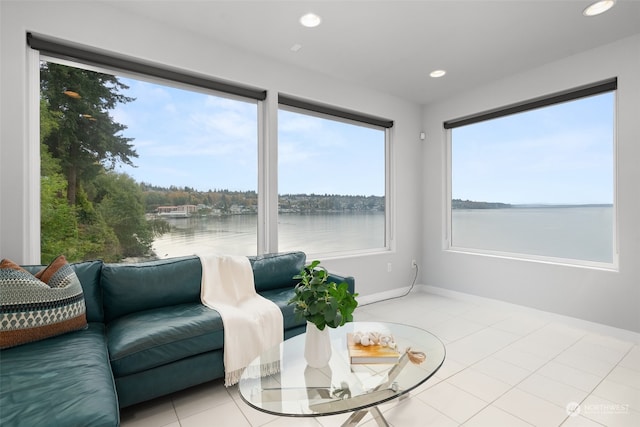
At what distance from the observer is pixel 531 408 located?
1.83 metres

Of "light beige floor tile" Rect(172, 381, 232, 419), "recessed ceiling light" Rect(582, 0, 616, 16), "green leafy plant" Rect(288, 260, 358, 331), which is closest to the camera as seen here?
"green leafy plant" Rect(288, 260, 358, 331)

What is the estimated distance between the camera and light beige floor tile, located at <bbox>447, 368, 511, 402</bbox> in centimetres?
197

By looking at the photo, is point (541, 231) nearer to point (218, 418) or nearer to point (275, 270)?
point (275, 270)

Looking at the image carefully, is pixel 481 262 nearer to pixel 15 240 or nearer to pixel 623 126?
pixel 623 126

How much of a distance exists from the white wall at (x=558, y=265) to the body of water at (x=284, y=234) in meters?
0.99

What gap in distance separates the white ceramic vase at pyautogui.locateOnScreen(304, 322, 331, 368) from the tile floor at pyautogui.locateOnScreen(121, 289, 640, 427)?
460mm

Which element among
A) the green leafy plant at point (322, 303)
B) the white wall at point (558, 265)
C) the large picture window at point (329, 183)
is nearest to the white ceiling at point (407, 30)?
the white wall at point (558, 265)

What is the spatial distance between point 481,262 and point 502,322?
2.70 feet

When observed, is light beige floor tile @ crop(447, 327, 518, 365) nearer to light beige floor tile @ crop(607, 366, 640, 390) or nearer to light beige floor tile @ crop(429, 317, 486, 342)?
light beige floor tile @ crop(429, 317, 486, 342)

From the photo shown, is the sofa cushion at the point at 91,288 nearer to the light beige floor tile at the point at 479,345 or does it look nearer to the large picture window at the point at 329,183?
the large picture window at the point at 329,183

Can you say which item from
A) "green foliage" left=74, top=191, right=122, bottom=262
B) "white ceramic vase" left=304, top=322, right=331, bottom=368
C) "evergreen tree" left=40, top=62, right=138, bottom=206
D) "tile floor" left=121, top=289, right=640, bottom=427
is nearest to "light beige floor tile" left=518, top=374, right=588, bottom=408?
"tile floor" left=121, top=289, right=640, bottom=427

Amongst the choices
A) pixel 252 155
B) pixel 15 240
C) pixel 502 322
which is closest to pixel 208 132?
pixel 252 155

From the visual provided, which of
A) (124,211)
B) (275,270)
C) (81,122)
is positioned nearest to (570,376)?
(275,270)

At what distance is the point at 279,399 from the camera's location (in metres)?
1.28
